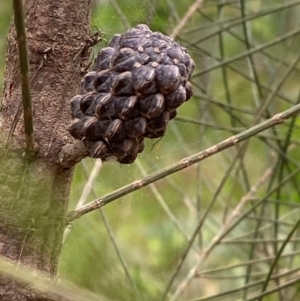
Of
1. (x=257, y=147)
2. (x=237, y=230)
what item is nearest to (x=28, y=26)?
(x=257, y=147)

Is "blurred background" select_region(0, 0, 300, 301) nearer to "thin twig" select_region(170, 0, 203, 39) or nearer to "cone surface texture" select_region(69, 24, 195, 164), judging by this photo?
"thin twig" select_region(170, 0, 203, 39)

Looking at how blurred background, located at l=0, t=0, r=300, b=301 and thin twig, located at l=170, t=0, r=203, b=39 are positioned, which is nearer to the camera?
blurred background, located at l=0, t=0, r=300, b=301

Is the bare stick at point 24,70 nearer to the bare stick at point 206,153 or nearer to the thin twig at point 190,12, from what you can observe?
the bare stick at point 206,153

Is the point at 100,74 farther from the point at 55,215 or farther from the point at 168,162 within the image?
the point at 168,162

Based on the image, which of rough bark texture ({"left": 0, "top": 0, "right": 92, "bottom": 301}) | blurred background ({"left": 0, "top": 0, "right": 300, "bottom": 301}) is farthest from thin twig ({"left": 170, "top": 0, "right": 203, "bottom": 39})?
rough bark texture ({"left": 0, "top": 0, "right": 92, "bottom": 301})

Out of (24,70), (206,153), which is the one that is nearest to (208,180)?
(206,153)

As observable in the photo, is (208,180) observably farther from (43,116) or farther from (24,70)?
(24,70)
